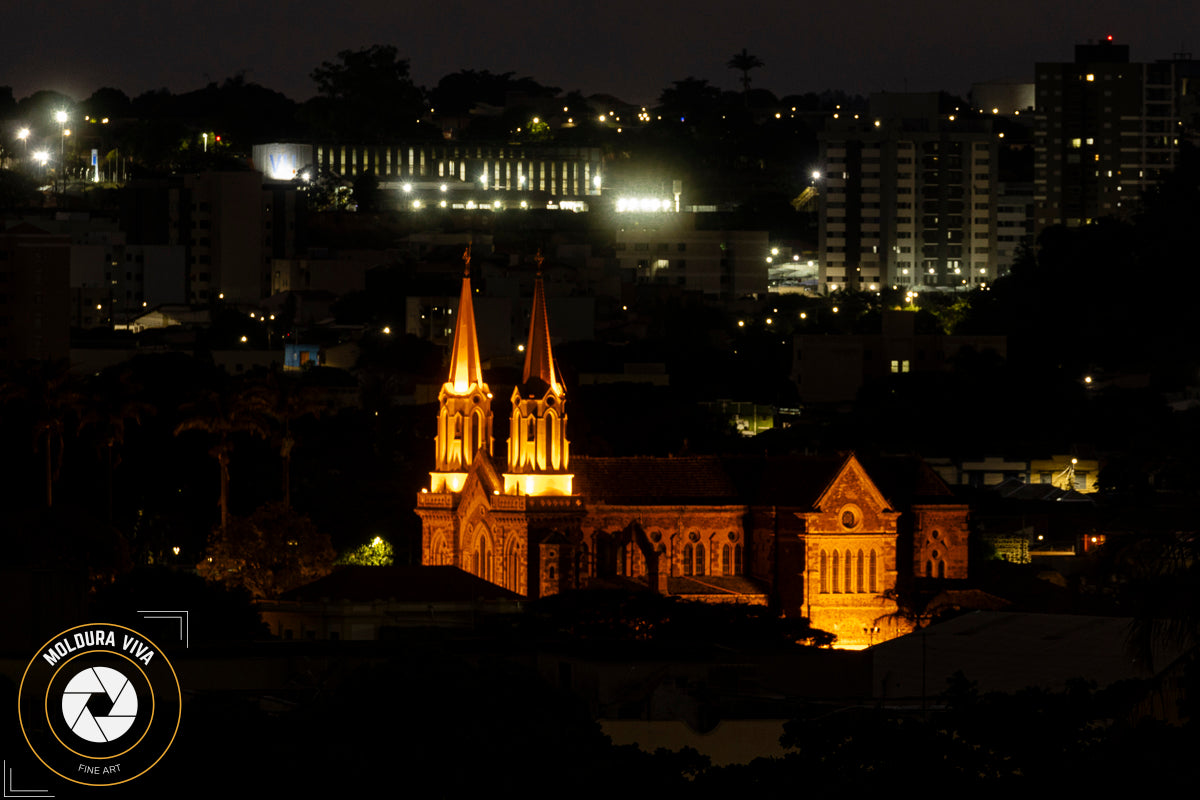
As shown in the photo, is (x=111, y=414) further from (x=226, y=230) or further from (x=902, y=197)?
(x=902, y=197)

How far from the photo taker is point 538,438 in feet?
242

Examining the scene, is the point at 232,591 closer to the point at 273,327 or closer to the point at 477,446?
the point at 477,446

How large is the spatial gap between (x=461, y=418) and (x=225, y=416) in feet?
42.4

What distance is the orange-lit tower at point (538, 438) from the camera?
73.7 meters

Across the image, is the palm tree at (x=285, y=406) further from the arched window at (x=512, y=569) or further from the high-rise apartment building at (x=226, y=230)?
the high-rise apartment building at (x=226, y=230)

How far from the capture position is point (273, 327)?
493 feet

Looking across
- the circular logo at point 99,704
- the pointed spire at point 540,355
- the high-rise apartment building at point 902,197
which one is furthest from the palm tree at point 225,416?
the high-rise apartment building at point 902,197

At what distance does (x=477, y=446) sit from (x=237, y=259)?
317ft

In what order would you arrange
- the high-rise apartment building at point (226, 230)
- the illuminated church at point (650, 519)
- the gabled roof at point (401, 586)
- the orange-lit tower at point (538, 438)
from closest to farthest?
the gabled roof at point (401, 586), the illuminated church at point (650, 519), the orange-lit tower at point (538, 438), the high-rise apartment building at point (226, 230)

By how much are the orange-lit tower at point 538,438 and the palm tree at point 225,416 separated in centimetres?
1349

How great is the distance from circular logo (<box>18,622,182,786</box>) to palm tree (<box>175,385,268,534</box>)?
179 ft

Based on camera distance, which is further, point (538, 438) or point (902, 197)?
point (902, 197)

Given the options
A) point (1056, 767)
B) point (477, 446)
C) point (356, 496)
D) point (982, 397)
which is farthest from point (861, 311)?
point (1056, 767)

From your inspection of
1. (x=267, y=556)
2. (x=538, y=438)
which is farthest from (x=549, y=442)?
(x=267, y=556)
